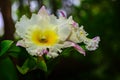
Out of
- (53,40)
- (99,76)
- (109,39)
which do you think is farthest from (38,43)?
(109,39)

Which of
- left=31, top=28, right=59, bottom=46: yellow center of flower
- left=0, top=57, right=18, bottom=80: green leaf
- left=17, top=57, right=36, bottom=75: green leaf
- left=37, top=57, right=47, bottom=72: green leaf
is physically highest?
left=31, top=28, right=59, bottom=46: yellow center of flower

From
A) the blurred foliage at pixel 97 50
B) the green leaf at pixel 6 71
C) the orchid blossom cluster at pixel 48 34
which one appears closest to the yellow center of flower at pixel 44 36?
the orchid blossom cluster at pixel 48 34

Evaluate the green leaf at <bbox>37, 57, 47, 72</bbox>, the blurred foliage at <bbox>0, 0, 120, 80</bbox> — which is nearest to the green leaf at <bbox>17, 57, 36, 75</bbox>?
the green leaf at <bbox>37, 57, 47, 72</bbox>

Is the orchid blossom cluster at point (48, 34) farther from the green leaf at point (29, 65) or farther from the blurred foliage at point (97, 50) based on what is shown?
the blurred foliage at point (97, 50)

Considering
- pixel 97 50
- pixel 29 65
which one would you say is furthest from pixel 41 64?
pixel 97 50

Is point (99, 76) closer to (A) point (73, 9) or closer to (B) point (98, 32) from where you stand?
(B) point (98, 32)

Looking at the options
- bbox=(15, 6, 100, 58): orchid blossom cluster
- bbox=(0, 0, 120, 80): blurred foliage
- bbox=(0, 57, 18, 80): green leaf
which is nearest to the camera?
bbox=(15, 6, 100, 58): orchid blossom cluster

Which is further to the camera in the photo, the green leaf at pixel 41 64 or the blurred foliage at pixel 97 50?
the blurred foliage at pixel 97 50

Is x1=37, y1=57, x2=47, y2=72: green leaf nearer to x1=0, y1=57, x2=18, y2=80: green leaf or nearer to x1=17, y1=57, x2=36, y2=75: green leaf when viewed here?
x1=17, y1=57, x2=36, y2=75: green leaf
